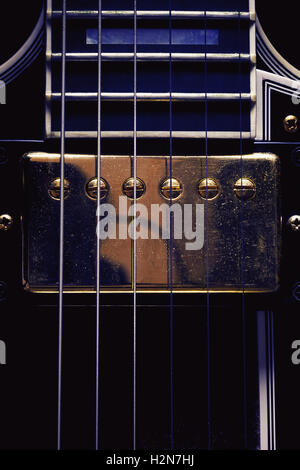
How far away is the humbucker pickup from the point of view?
644mm

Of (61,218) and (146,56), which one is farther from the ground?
(146,56)

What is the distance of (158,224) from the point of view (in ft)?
2.14

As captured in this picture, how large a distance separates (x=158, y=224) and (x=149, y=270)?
0.06 m

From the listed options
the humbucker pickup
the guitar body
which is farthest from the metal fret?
the humbucker pickup

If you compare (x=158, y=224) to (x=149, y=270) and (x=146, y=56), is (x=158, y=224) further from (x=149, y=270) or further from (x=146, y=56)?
(x=146, y=56)

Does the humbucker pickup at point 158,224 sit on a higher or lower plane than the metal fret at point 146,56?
lower

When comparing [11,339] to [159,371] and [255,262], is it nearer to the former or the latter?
[159,371]

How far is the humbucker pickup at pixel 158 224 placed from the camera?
64cm
